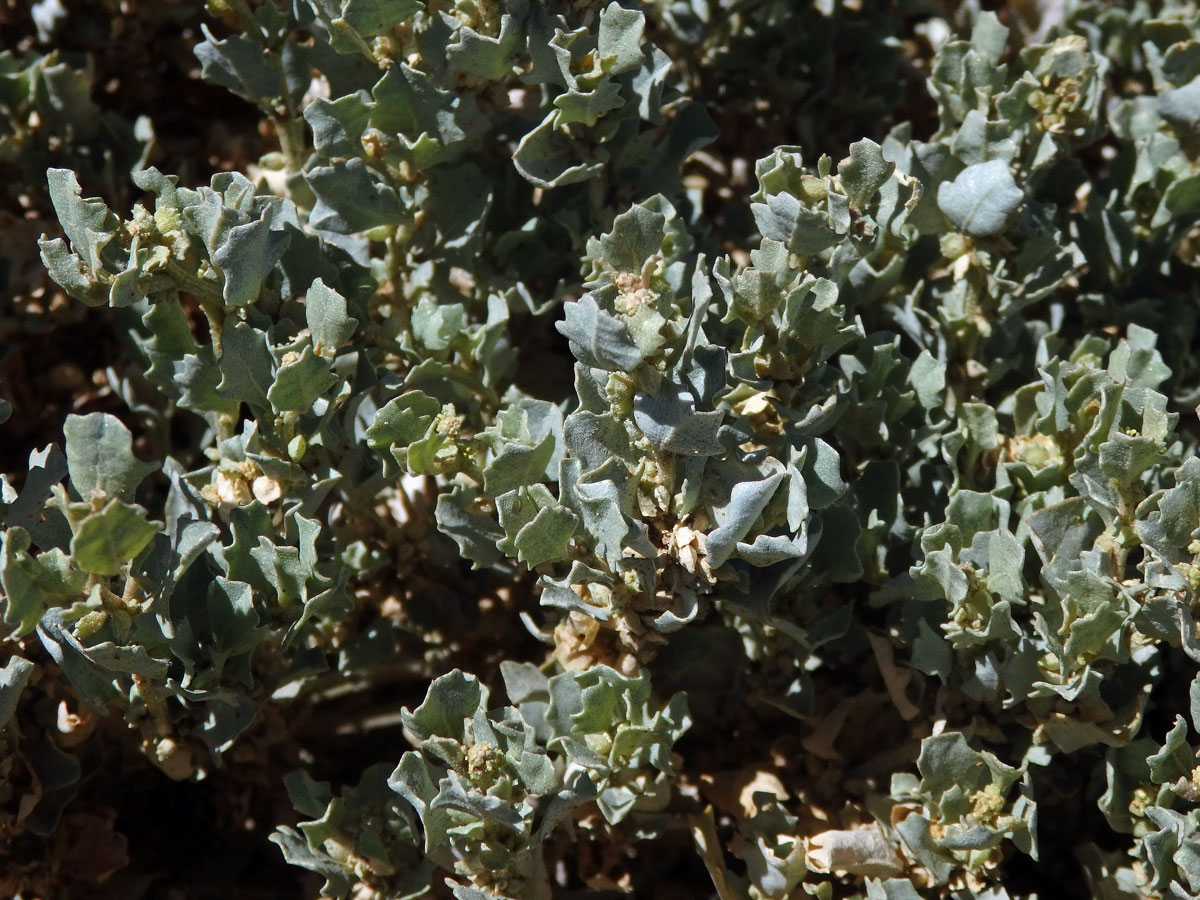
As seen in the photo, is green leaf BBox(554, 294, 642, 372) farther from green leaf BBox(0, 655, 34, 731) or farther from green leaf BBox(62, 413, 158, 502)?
green leaf BBox(0, 655, 34, 731)

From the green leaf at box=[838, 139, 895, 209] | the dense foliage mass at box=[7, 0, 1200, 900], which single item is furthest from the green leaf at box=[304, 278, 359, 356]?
the green leaf at box=[838, 139, 895, 209]

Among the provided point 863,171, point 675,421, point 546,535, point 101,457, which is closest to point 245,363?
point 101,457

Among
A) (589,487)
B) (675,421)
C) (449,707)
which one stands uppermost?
(675,421)

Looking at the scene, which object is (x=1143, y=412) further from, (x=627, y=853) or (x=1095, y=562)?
(x=627, y=853)

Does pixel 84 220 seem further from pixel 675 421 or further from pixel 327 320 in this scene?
pixel 675 421

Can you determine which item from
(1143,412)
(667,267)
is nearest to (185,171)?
(667,267)

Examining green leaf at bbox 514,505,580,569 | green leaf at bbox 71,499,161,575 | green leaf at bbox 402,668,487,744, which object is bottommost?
green leaf at bbox 402,668,487,744

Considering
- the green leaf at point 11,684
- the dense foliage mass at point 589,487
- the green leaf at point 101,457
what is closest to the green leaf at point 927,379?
the dense foliage mass at point 589,487
